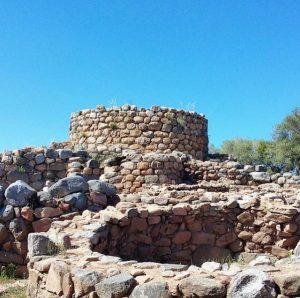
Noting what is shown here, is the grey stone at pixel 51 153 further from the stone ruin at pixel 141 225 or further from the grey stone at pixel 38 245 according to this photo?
the grey stone at pixel 38 245

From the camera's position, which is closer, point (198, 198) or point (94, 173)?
point (198, 198)

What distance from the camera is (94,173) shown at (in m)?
11.7

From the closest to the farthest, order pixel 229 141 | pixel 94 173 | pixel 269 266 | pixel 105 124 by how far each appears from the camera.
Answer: pixel 269 266 < pixel 94 173 < pixel 105 124 < pixel 229 141

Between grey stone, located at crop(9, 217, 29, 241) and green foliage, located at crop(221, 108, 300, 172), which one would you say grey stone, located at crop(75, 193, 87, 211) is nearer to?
grey stone, located at crop(9, 217, 29, 241)

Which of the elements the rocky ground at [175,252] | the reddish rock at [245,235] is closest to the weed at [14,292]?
the rocky ground at [175,252]

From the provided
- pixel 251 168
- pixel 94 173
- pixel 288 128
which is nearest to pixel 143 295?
pixel 94 173

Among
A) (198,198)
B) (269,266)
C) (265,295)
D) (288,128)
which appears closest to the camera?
(265,295)

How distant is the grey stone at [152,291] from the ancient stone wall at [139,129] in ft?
33.1

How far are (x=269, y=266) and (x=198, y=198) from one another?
3943 millimetres

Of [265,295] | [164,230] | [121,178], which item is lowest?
[265,295]

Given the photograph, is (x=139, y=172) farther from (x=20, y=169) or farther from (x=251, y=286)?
(x=251, y=286)

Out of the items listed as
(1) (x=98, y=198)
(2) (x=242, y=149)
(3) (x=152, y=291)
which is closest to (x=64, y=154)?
(1) (x=98, y=198)

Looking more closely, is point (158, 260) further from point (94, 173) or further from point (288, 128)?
point (288, 128)

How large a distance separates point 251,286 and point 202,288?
0.36 m
